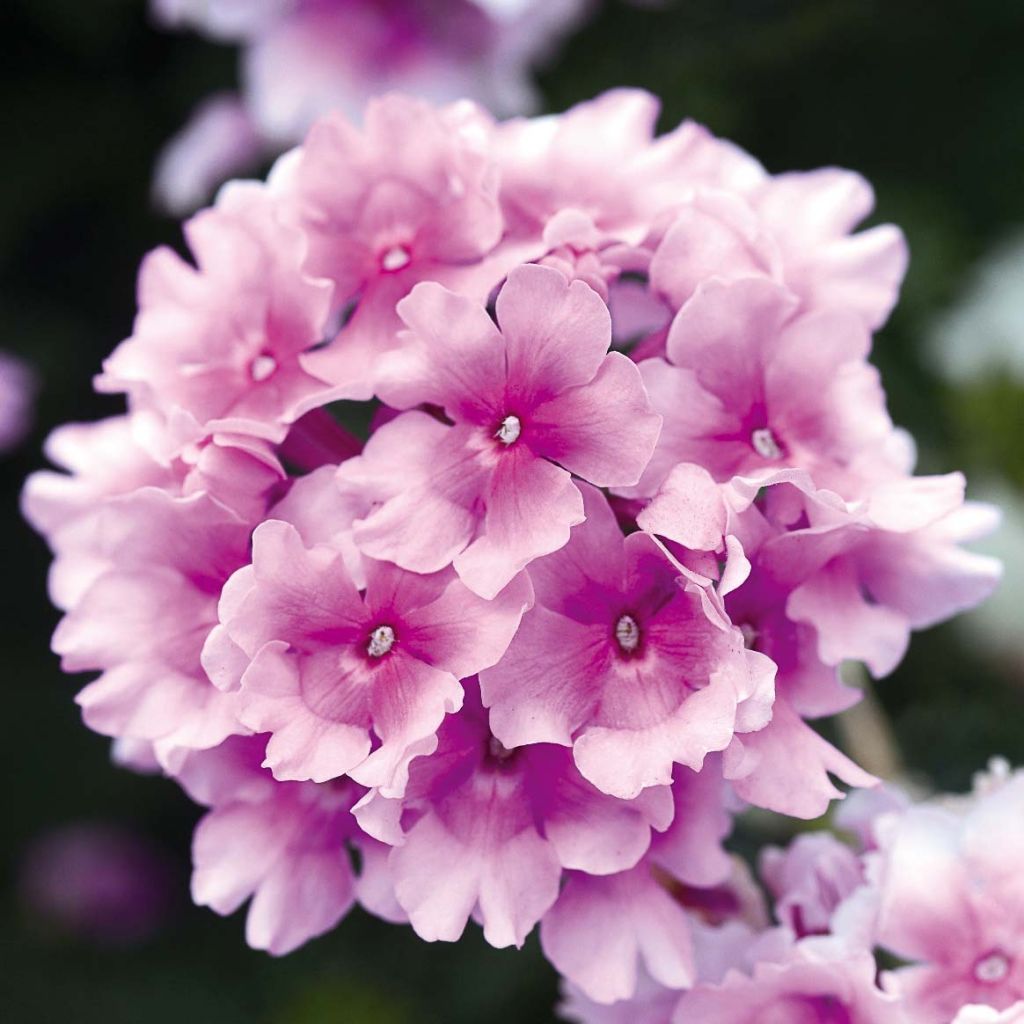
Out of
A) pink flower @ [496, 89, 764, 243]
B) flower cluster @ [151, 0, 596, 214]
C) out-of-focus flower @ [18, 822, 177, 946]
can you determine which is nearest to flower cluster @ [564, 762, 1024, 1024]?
pink flower @ [496, 89, 764, 243]

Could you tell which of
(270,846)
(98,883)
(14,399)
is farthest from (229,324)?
(98,883)

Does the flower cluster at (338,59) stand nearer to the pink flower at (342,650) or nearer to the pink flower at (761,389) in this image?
the pink flower at (761,389)

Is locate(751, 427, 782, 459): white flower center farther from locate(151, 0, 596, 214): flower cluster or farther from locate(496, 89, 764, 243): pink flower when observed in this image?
locate(151, 0, 596, 214): flower cluster

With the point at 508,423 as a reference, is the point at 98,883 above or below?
below

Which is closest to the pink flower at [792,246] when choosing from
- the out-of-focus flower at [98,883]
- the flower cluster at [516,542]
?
the flower cluster at [516,542]

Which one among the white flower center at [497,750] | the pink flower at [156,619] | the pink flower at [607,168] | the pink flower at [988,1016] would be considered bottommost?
the pink flower at [988,1016]

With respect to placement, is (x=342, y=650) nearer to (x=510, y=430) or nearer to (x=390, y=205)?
(x=510, y=430)
